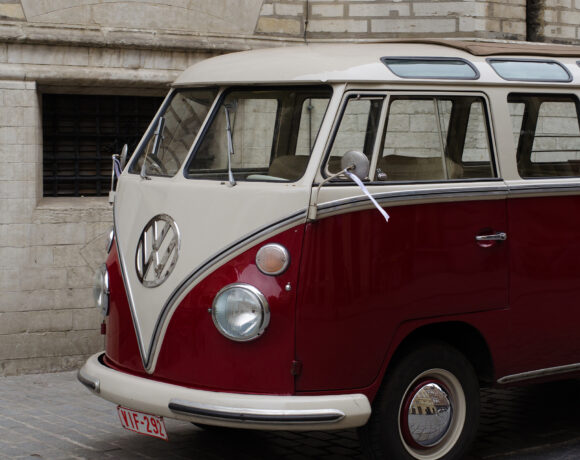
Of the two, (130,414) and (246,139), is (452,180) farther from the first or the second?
(130,414)

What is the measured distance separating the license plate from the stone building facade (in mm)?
3783

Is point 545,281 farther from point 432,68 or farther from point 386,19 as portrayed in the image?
point 386,19

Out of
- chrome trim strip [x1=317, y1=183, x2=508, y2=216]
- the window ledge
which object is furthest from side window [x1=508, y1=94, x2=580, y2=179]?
the window ledge

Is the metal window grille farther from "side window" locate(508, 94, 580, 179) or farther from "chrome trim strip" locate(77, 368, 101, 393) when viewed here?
"side window" locate(508, 94, 580, 179)

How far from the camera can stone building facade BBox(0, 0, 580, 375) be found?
9.30 metres

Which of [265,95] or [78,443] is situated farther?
[78,443]

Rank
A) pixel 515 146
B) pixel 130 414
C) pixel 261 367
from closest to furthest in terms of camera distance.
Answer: pixel 261 367, pixel 130 414, pixel 515 146

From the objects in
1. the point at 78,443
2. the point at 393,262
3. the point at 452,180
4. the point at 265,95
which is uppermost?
the point at 265,95

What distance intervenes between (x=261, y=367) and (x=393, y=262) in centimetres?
89

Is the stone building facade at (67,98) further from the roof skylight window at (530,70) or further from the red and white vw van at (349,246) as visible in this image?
the roof skylight window at (530,70)

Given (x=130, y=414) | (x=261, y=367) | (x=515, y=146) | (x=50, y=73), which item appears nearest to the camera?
(x=261, y=367)

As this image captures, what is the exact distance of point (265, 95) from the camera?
6.02 m

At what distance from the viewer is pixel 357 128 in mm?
5809

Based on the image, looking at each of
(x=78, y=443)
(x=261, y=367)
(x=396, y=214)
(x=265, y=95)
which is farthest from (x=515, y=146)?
(x=78, y=443)
